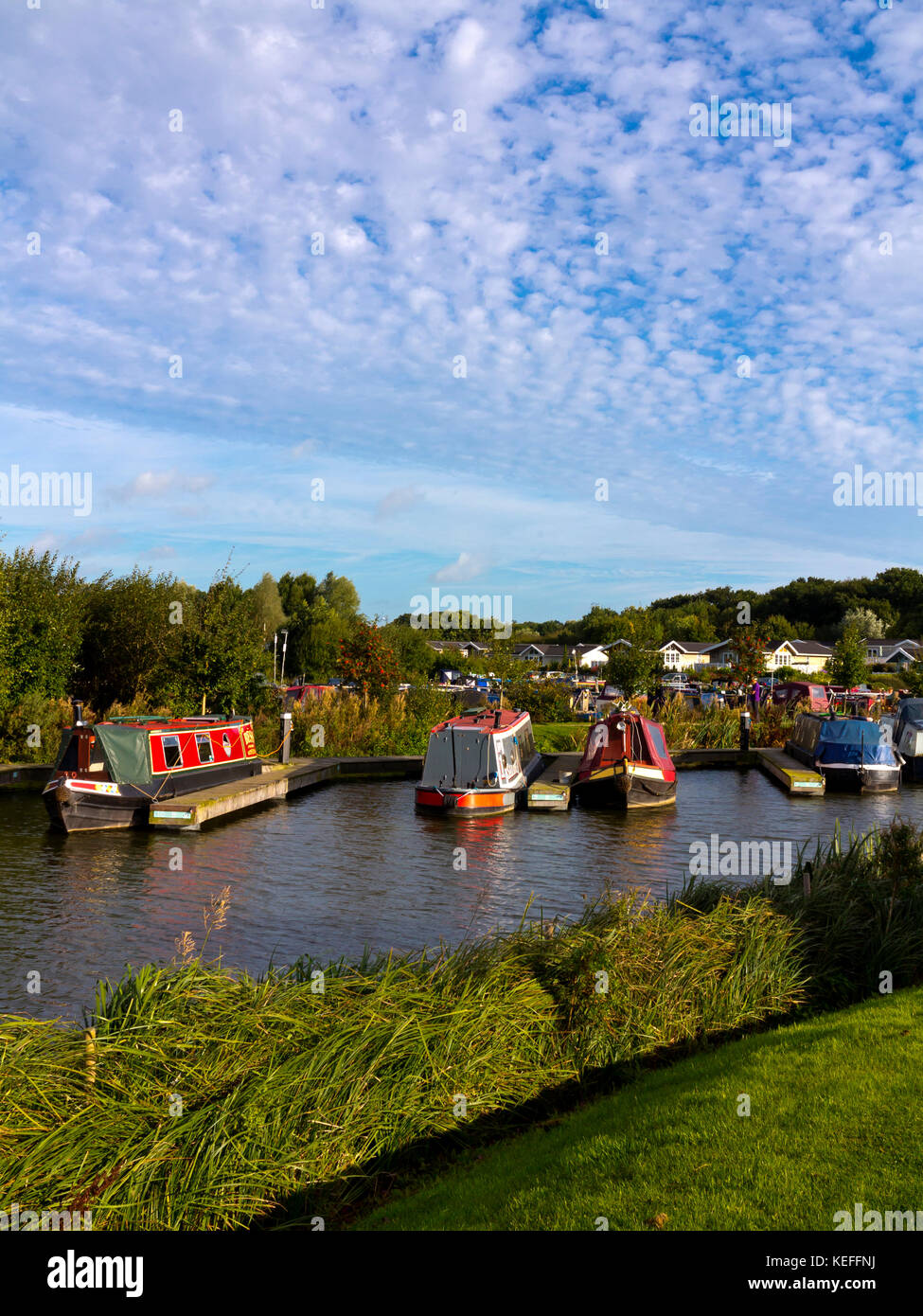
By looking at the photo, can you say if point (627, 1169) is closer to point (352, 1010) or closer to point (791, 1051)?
point (791, 1051)

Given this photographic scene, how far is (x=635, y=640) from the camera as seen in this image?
44406mm

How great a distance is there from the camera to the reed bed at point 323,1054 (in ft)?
19.1

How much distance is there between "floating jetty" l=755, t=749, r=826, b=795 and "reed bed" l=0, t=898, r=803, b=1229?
67.6 feet

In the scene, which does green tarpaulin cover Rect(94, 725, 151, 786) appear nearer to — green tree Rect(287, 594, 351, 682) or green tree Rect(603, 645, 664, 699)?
green tree Rect(603, 645, 664, 699)

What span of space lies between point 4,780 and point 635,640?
27684mm

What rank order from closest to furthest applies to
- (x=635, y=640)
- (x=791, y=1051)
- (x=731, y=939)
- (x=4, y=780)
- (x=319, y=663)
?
1. (x=791, y=1051)
2. (x=731, y=939)
3. (x=4, y=780)
4. (x=635, y=640)
5. (x=319, y=663)

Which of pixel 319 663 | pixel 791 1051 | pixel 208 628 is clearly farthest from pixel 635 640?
pixel 319 663

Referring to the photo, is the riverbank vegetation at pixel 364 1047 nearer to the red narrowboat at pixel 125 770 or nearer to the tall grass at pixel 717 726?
the red narrowboat at pixel 125 770

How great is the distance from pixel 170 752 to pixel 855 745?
71.1 ft

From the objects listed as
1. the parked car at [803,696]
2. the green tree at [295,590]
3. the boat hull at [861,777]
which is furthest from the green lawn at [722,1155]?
the green tree at [295,590]

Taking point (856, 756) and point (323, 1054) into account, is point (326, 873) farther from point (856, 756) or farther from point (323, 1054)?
point (856, 756)

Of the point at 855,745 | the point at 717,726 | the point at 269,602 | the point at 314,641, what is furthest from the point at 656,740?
the point at 269,602

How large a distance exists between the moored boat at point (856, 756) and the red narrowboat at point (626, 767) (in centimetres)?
595

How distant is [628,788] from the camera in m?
26.8
